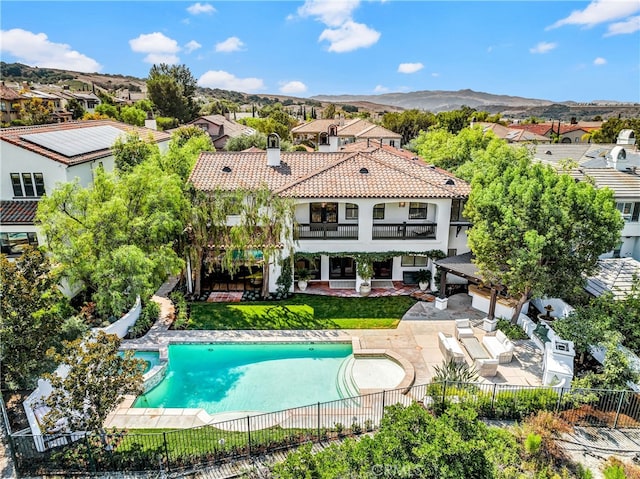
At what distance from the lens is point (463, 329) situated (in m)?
23.2

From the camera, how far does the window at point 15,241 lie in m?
28.2

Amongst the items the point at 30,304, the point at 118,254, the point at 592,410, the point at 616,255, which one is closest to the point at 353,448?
the point at 592,410

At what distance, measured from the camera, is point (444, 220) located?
29.0 m

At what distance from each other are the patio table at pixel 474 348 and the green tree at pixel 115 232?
16224 millimetres

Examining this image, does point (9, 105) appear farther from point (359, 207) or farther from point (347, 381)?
point (347, 381)

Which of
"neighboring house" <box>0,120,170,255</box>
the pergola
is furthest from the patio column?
"neighboring house" <box>0,120,170,255</box>

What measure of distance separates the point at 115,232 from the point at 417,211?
64.4ft

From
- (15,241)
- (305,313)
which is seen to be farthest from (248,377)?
(15,241)

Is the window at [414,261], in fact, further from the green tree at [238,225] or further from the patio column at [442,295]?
the green tree at [238,225]

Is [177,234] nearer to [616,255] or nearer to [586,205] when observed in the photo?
[586,205]

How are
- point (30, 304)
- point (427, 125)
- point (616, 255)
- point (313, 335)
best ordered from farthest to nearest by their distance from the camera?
point (427, 125) → point (616, 255) → point (313, 335) → point (30, 304)

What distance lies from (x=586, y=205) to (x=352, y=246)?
13746mm

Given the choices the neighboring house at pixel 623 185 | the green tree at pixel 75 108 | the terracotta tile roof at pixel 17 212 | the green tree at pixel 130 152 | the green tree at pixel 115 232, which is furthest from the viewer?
the green tree at pixel 75 108

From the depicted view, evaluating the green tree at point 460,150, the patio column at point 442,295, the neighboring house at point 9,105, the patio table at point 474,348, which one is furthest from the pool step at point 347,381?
the neighboring house at point 9,105
